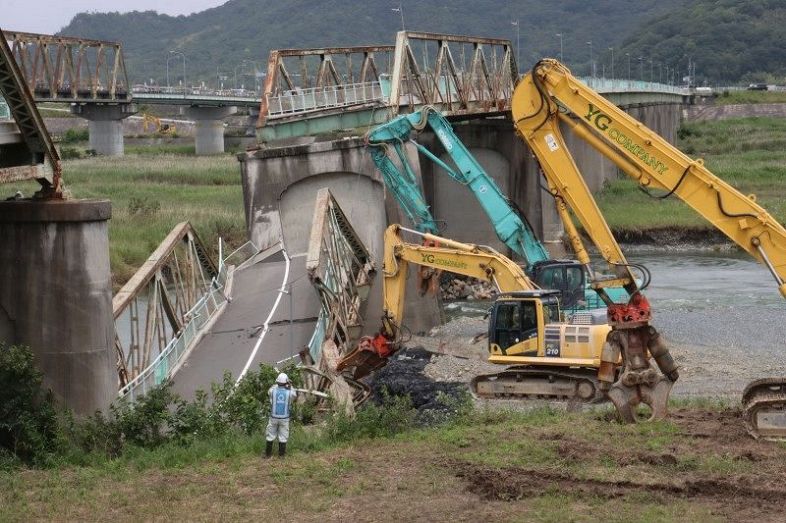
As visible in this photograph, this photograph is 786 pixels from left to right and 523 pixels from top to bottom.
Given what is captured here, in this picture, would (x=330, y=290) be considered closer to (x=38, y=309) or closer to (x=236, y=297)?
(x=236, y=297)

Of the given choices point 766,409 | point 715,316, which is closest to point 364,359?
point 766,409

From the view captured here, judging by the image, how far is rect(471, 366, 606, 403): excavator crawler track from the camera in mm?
29078

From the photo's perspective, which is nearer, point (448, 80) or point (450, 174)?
point (450, 174)

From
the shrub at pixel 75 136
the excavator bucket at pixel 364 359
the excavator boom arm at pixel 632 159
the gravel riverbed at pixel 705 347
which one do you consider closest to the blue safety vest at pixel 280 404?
the excavator boom arm at pixel 632 159

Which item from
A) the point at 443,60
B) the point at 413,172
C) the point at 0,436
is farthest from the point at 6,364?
the point at 443,60

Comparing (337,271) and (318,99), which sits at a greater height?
(318,99)

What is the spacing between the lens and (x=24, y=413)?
23781 mm

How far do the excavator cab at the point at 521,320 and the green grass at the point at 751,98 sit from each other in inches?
5531

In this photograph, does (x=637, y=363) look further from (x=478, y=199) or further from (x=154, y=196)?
(x=154, y=196)

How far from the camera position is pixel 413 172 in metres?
48.1

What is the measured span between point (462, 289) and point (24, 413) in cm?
3583

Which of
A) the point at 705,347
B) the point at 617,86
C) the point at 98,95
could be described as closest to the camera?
the point at 705,347

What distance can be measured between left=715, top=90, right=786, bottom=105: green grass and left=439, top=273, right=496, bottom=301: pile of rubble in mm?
114140

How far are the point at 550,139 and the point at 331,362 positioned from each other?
7.56 m
